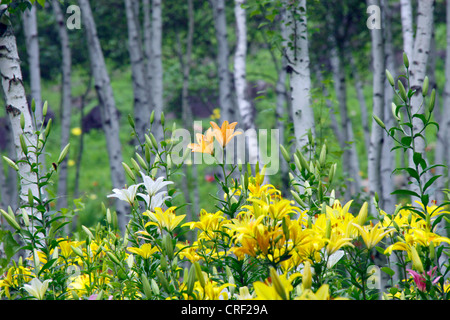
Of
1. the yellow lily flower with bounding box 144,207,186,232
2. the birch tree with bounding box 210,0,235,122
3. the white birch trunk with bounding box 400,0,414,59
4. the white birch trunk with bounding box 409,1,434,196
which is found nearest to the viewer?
the yellow lily flower with bounding box 144,207,186,232

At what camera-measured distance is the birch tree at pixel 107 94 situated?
5.57 meters

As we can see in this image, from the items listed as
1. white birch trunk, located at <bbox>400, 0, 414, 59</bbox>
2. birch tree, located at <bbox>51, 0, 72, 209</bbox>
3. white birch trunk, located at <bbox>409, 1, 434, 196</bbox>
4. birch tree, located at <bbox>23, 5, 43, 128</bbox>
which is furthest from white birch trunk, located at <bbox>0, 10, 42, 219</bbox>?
birch tree, located at <bbox>51, 0, 72, 209</bbox>

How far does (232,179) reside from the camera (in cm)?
188

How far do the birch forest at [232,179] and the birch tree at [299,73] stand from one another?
2cm

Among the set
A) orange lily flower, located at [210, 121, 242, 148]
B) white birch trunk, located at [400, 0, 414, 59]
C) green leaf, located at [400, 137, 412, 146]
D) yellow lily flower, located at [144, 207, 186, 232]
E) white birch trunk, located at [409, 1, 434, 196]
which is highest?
white birch trunk, located at [400, 0, 414, 59]

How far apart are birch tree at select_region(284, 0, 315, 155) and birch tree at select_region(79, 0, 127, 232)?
9.39 feet

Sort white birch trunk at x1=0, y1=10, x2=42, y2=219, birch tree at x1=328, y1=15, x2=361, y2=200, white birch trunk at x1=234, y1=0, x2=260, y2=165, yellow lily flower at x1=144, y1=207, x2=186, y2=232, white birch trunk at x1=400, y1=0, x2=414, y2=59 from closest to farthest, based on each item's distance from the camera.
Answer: yellow lily flower at x1=144, y1=207, x2=186, y2=232, white birch trunk at x1=0, y1=10, x2=42, y2=219, white birch trunk at x1=400, y1=0, x2=414, y2=59, white birch trunk at x1=234, y1=0, x2=260, y2=165, birch tree at x1=328, y1=15, x2=361, y2=200

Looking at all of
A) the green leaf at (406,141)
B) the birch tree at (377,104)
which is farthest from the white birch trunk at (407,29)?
the green leaf at (406,141)

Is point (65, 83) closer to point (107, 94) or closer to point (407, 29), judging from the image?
point (107, 94)

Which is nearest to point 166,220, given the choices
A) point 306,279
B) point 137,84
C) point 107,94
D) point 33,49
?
point 306,279

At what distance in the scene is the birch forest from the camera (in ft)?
4.40

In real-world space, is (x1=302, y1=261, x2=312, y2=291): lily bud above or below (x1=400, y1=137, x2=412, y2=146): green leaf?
below

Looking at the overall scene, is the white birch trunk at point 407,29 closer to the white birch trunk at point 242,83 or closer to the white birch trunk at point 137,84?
the white birch trunk at point 242,83

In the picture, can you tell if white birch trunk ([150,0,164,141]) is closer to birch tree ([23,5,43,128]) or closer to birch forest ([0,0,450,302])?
birch forest ([0,0,450,302])
